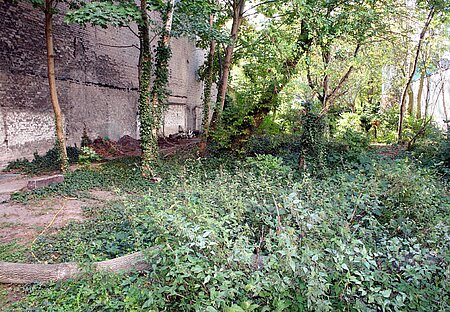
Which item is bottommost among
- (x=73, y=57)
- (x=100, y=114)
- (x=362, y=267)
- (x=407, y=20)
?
(x=362, y=267)

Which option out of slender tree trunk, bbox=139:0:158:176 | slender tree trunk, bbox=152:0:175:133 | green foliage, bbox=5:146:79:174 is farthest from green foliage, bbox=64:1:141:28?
green foliage, bbox=5:146:79:174

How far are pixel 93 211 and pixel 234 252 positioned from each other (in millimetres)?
3687

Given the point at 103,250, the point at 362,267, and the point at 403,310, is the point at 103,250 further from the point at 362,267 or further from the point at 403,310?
the point at 403,310

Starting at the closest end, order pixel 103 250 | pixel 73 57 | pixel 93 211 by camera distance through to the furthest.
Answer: pixel 103 250, pixel 93 211, pixel 73 57

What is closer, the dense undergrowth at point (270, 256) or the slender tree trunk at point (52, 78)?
the dense undergrowth at point (270, 256)

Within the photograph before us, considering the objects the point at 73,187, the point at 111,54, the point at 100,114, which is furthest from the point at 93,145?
the point at 73,187

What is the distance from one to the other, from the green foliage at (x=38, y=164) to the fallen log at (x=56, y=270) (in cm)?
510

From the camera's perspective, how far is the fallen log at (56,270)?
10.1 feet

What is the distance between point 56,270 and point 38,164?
19.8 feet

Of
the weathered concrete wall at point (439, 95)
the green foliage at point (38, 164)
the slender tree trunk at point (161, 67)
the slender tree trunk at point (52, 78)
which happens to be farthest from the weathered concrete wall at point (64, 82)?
the weathered concrete wall at point (439, 95)

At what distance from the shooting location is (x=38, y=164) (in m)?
8.21

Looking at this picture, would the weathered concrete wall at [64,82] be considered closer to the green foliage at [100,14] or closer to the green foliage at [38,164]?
the green foliage at [38,164]

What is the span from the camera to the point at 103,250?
366 cm

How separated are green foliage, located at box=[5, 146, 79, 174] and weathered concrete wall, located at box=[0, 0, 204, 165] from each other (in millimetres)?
252
